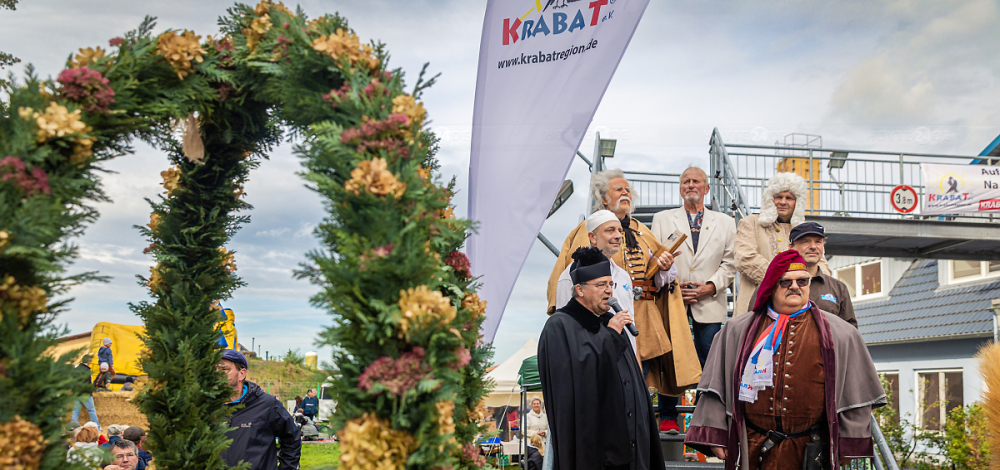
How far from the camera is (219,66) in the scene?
283 centimetres

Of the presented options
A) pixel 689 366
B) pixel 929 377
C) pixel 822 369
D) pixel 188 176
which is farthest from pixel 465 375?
pixel 929 377

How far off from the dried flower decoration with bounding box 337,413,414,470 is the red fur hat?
8.54 feet

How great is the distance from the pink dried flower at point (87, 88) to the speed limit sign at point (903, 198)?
11003mm

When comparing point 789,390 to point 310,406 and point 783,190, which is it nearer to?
point 783,190

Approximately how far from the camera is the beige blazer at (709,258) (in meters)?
5.30

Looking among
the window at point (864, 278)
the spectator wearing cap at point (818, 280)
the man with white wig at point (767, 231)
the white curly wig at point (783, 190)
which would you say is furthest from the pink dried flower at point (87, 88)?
the window at point (864, 278)

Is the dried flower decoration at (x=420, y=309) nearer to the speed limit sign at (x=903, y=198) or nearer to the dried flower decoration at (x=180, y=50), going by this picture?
the dried flower decoration at (x=180, y=50)

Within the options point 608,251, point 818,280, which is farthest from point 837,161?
point 608,251

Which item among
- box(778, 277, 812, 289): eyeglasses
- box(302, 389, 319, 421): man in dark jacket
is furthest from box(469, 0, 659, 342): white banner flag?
box(302, 389, 319, 421): man in dark jacket

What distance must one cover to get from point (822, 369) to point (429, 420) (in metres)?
2.64

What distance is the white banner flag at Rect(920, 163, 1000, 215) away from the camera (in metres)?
11.0

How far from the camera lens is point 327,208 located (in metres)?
2.36

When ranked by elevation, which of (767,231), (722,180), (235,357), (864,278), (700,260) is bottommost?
(235,357)

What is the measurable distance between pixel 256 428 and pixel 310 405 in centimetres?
1375
